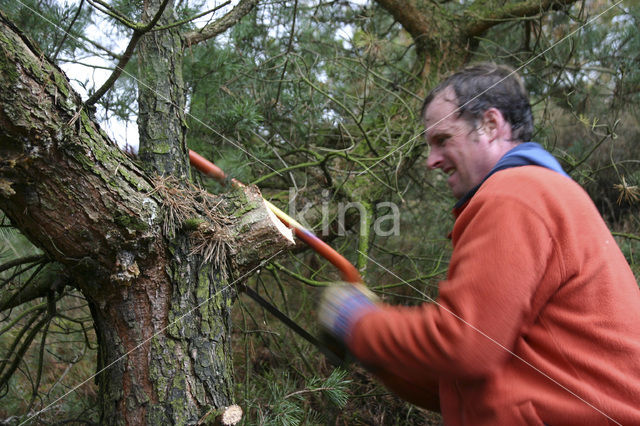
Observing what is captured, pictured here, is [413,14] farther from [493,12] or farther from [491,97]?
[491,97]

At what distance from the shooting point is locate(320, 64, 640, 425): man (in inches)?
33.1

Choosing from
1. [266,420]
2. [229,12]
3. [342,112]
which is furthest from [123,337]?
[342,112]

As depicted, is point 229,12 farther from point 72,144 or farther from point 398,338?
point 398,338

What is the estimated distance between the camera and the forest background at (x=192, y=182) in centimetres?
111

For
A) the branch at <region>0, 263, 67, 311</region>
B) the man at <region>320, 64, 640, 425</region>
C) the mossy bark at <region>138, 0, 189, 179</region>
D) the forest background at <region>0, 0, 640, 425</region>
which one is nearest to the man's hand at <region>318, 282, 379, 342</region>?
the man at <region>320, 64, 640, 425</region>

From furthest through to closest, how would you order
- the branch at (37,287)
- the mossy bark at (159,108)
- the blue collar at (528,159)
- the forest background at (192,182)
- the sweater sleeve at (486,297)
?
the branch at (37,287)
the mossy bark at (159,108)
the forest background at (192,182)
the blue collar at (528,159)
the sweater sleeve at (486,297)

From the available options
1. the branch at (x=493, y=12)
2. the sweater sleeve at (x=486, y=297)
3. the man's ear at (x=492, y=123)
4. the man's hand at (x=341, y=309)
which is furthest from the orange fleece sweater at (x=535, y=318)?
the branch at (x=493, y=12)

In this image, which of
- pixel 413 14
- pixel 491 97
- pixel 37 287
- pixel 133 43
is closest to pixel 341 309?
pixel 491 97

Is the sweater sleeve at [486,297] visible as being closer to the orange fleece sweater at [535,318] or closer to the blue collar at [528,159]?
the orange fleece sweater at [535,318]

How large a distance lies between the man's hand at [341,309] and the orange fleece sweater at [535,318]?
0.14 m

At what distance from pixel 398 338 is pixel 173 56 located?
42.7 inches

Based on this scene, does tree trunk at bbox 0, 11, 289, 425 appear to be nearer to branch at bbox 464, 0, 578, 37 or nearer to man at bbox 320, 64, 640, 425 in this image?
man at bbox 320, 64, 640, 425

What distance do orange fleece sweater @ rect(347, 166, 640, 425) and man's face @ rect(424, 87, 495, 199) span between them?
0.76 feet

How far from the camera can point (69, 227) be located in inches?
44.1
